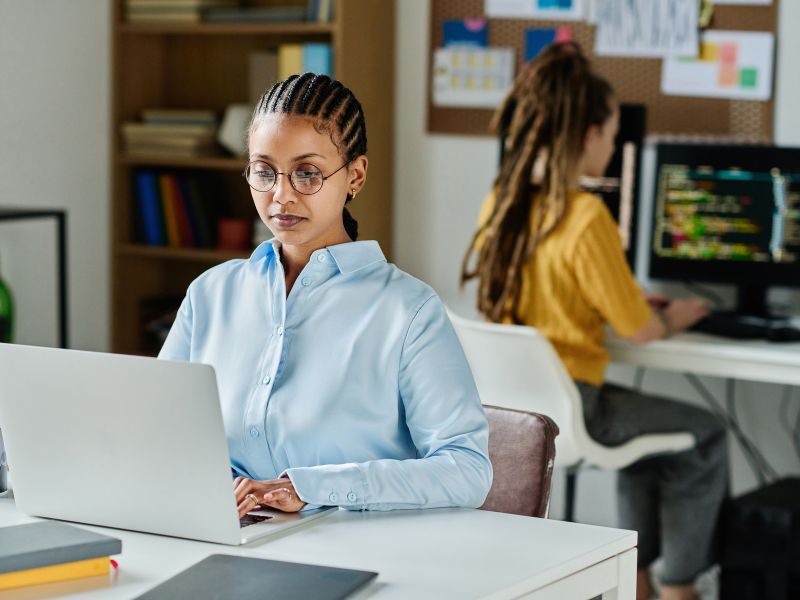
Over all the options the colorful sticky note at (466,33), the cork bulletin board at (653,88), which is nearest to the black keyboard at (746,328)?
the cork bulletin board at (653,88)

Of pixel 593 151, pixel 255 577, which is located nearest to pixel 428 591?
pixel 255 577

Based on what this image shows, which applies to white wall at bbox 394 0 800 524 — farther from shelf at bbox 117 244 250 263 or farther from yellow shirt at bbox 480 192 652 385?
yellow shirt at bbox 480 192 652 385

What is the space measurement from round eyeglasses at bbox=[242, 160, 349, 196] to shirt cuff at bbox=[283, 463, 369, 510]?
1.03 feet

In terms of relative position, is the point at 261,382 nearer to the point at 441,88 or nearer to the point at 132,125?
the point at 441,88

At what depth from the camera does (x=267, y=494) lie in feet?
4.53

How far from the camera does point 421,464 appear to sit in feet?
4.66

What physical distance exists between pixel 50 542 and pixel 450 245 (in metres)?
2.66

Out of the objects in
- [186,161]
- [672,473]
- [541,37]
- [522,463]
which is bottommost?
[672,473]

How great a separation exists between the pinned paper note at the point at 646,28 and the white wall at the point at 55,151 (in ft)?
5.02

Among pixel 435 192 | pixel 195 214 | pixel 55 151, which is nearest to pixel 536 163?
pixel 435 192

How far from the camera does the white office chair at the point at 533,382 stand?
262cm

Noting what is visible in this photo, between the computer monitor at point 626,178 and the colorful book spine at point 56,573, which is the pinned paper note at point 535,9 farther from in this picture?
the colorful book spine at point 56,573

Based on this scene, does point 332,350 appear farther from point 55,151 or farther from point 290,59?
point 55,151

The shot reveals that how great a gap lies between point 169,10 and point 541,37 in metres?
1.14
